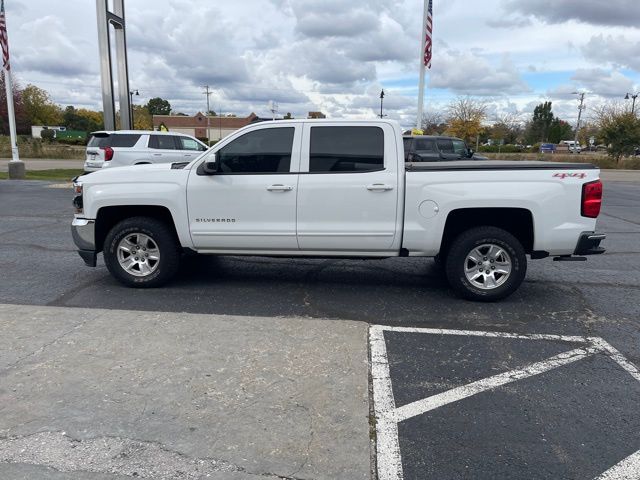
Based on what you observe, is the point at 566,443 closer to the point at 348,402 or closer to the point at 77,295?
the point at 348,402

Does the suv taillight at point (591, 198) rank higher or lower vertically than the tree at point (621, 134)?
lower

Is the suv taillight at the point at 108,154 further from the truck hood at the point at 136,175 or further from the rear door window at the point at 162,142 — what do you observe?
the truck hood at the point at 136,175

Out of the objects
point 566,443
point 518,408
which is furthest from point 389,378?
point 566,443

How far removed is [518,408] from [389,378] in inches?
34.8

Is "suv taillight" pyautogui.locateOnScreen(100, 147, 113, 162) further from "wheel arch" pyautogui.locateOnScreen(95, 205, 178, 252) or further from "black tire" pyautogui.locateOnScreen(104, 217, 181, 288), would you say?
"black tire" pyautogui.locateOnScreen(104, 217, 181, 288)

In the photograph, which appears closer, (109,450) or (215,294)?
(109,450)

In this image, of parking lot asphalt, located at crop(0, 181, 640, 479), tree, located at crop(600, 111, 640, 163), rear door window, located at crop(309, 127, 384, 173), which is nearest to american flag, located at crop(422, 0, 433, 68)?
parking lot asphalt, located at crop(0, 181, 640, 479)

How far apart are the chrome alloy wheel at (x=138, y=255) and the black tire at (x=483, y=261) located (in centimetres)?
324

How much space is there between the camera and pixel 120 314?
4.94m

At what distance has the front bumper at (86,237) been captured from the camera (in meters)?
5.74

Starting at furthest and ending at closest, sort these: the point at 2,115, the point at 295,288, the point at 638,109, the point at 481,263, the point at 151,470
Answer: the point at 2,115 → the point at 638,109 → the point at 295,288 → the point at 481,263 → the point at 151,470

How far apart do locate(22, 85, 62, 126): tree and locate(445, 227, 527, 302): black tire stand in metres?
84.8

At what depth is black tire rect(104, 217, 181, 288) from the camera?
568cm

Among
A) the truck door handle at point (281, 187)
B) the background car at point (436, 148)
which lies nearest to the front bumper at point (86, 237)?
the truck door handle at point (281, 187)
